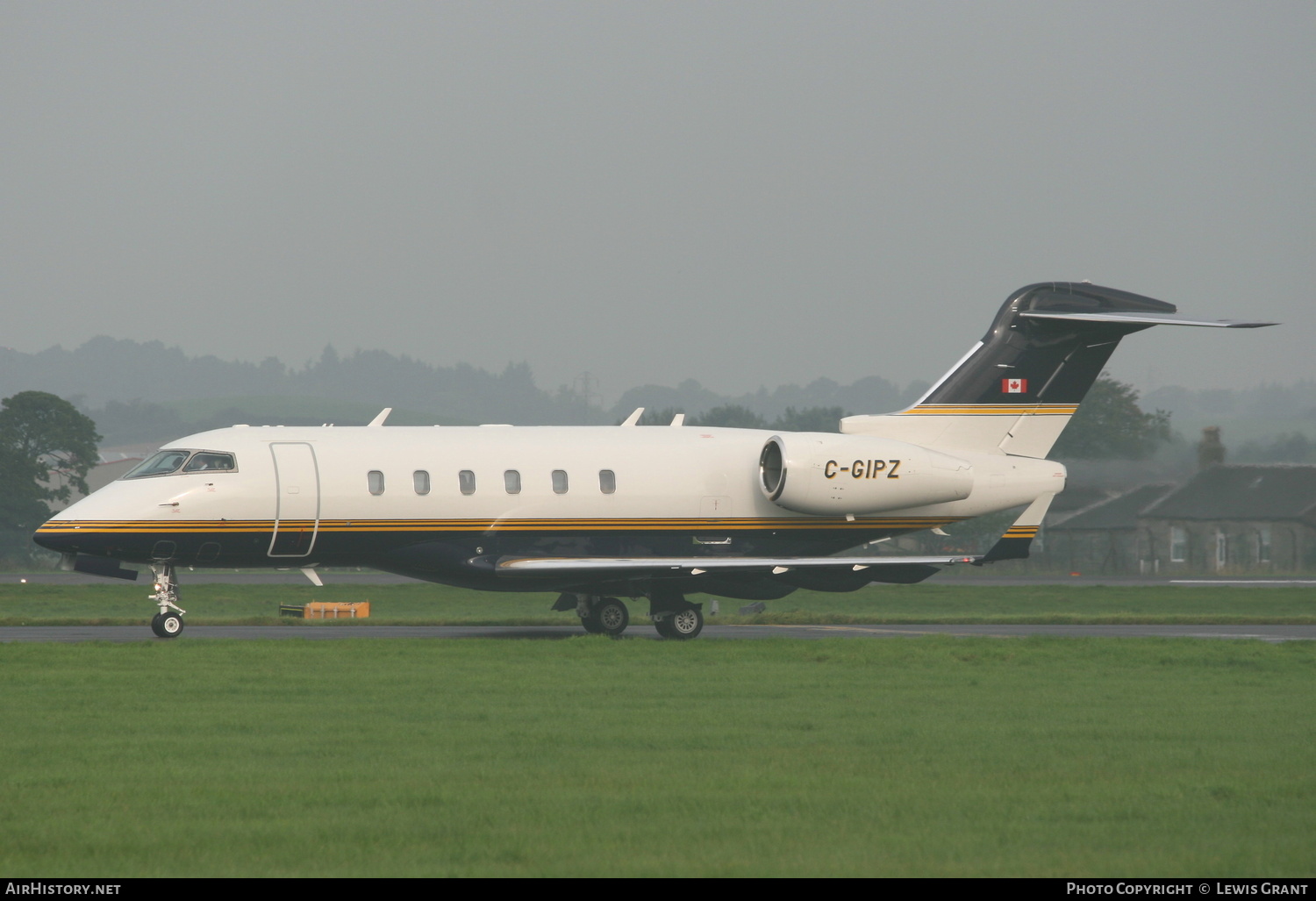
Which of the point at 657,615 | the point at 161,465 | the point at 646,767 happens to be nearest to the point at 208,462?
the point at 161,465

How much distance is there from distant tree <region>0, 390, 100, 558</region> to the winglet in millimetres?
64160

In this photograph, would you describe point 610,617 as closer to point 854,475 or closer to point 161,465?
point 854,475

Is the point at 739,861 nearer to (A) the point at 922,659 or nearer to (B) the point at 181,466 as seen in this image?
(A) the point at 922,659

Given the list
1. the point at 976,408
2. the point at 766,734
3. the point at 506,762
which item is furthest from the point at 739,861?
the point at 976,408

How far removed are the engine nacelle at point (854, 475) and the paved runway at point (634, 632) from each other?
2.45 m

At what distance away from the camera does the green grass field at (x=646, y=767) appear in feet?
28.5

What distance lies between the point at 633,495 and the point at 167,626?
823cm

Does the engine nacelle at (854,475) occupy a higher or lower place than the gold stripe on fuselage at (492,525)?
higher

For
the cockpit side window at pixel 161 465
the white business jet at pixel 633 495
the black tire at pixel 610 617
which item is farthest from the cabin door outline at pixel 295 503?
the black tire at pixel 610 617

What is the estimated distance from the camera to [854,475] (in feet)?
87.7

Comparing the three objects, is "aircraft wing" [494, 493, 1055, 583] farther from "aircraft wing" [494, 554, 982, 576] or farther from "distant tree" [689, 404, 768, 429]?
"distant tree" [689, 404, 768, 429]

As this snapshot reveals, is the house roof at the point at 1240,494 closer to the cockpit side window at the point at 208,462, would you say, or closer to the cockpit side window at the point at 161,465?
the cockpit side window at the point at 208,462

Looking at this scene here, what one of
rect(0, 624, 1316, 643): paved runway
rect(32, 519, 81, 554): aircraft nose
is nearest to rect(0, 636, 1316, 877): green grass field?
rect(32, 519, 81, 554): aircraft nose

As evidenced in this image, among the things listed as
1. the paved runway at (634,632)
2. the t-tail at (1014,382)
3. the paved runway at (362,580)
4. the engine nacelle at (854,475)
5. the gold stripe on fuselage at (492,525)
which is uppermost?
the t-tail at (1014,382)
